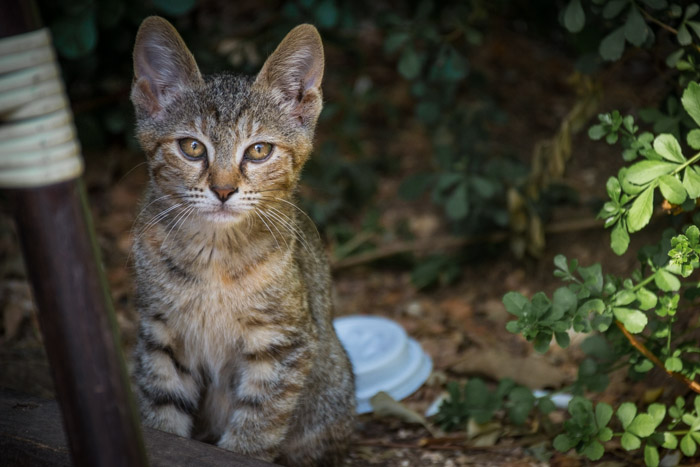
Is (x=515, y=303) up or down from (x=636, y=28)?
down

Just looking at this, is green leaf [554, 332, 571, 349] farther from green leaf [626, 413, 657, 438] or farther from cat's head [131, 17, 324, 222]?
cat's head [131, 17, 324, 222]

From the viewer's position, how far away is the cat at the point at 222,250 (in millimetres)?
3102

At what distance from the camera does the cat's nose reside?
9.62ft

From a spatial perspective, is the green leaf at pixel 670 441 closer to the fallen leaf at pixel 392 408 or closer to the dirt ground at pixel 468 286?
the dirt ground at pixel 468 286

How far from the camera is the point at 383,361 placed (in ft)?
14.3

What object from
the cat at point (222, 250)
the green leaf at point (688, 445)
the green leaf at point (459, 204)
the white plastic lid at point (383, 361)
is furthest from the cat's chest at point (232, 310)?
the green leaf at point (459, 204)

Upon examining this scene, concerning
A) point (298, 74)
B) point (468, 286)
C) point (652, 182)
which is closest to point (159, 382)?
point (298, 74)

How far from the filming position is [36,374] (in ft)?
13.1

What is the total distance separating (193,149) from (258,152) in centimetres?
27

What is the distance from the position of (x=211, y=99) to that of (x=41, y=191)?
1.44 m

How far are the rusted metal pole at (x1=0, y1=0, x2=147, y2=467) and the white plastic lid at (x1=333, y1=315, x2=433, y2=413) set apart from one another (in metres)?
2.32

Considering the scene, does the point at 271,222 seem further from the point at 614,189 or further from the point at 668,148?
the point at 668,148

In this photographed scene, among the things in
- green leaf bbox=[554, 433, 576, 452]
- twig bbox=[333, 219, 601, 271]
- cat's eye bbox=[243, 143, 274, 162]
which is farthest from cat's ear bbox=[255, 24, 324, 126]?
twig bbox=[333, 219, 601, 271]

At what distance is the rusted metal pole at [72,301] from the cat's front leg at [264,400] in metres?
1.17
